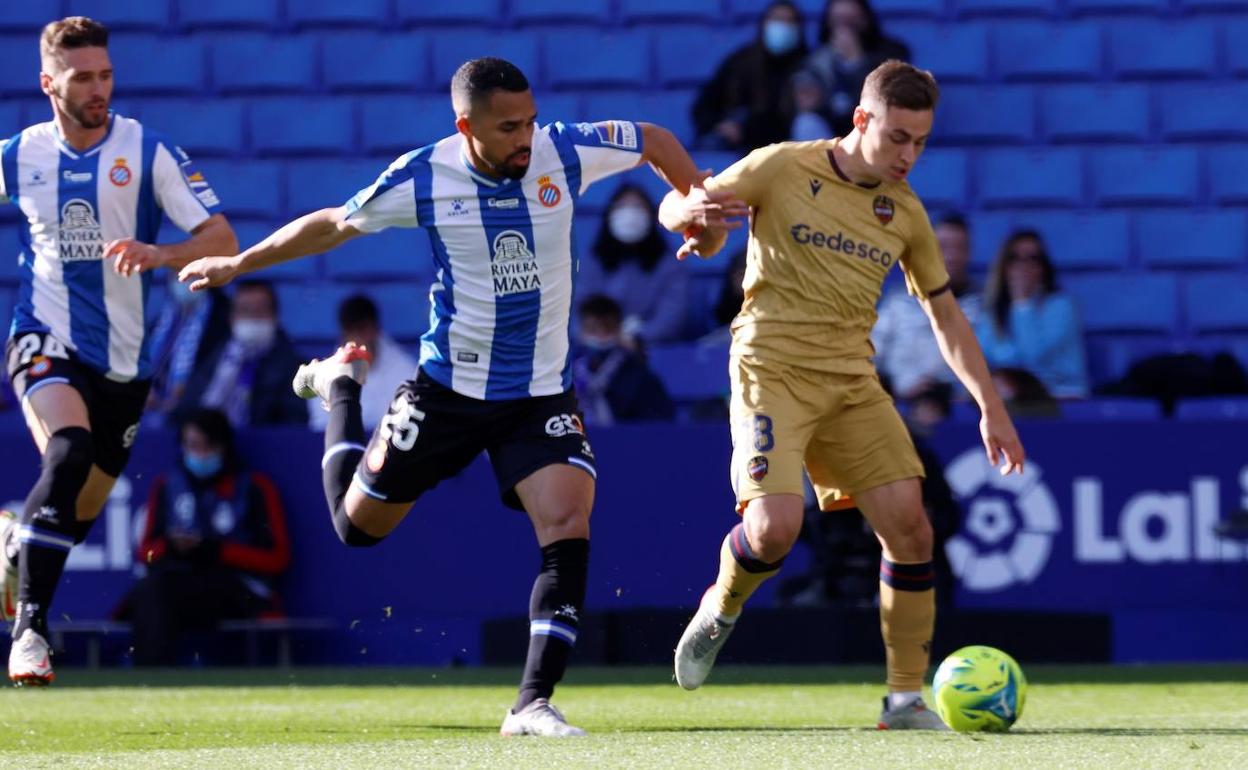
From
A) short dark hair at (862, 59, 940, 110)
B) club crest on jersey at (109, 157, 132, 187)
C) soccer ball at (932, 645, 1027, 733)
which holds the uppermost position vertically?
short dark hair at (862, 59, 940, 110)

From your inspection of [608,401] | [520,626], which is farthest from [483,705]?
[608,401]

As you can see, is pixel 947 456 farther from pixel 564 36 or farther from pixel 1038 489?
pixel 564 36

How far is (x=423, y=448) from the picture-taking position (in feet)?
23.3

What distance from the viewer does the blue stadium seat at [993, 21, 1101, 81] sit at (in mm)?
14188

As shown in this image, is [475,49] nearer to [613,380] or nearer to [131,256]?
[613,380]

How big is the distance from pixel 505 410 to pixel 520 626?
3.76 m

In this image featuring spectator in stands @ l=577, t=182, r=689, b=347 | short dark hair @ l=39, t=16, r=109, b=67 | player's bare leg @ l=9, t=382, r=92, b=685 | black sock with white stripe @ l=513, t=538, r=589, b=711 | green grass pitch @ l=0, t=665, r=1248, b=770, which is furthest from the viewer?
spectator in stands @ l=577, t=182, r=689, b=347

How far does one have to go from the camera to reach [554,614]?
6797 mm

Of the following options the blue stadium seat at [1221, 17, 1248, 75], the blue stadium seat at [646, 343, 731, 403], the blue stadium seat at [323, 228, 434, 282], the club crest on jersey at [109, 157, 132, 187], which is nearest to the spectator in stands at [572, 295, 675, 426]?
the blue stadium seat at [646, 343, 731, 403]

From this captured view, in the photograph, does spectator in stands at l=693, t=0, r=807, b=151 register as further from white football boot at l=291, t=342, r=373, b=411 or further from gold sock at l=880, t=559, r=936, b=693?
gold sock at l=880, t=559, r=936, b=693

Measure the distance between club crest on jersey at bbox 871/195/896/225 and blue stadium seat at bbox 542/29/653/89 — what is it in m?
7.50

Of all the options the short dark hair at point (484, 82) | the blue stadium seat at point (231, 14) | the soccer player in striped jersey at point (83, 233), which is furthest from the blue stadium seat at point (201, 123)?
the short dark hair at point (484, 82)

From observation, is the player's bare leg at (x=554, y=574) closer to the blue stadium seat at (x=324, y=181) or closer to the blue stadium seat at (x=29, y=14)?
the blue stadium seat at (x=324, y=181)

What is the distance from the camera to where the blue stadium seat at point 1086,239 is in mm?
13570
